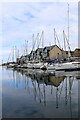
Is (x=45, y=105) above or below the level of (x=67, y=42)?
below

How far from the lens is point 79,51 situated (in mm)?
88938

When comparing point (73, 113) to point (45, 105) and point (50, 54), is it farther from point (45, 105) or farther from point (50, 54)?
point (50, 54)

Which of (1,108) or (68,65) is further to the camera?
(68,65)

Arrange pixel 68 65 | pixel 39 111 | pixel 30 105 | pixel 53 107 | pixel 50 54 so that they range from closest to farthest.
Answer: pixel 39 111 → pixel 53 107 → pixel 30 105 → pixel 68 65 → pixel 50 54

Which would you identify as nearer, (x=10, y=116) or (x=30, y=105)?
(x=10, y=116)

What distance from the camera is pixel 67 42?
47.5 metres

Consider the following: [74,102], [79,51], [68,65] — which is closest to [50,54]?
[79,51]

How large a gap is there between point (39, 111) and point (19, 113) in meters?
1.07

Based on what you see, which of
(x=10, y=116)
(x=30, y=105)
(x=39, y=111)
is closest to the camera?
(x=10, y=116)

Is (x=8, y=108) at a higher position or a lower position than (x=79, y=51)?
lower

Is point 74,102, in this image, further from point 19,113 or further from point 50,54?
point 50,54

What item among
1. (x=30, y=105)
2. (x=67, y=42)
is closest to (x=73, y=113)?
(x=30, y=105)

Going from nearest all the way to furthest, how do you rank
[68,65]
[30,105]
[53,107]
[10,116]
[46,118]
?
[46,118] < [10,116] < [53,107] < [30,105] < [68,65]

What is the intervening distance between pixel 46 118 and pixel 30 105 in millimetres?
2973
